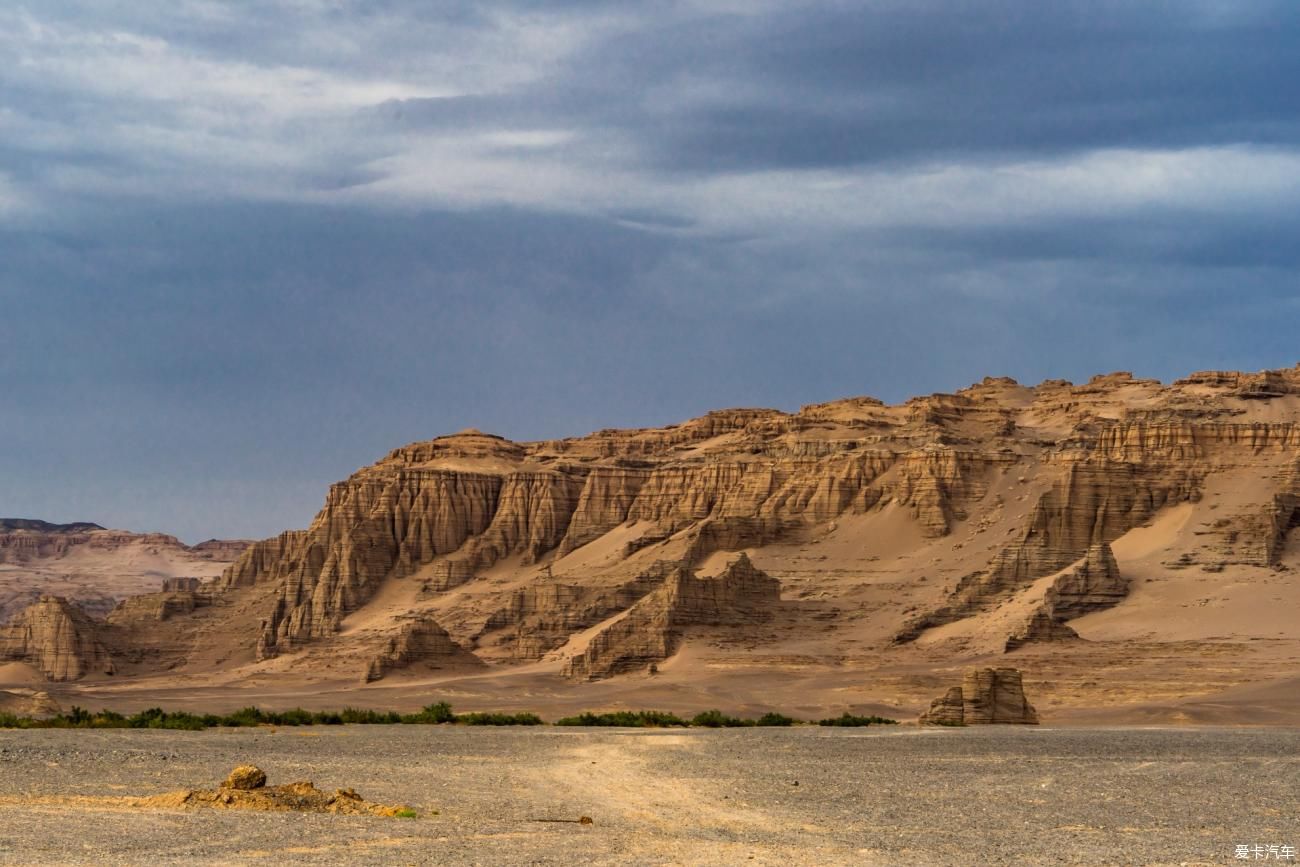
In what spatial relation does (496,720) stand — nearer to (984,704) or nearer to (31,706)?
(31,706)

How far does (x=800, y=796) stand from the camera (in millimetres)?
27234

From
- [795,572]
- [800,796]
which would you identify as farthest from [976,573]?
[800,796]

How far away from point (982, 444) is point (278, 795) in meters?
101

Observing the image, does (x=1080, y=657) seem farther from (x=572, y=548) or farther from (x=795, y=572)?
(x=572, y=548)

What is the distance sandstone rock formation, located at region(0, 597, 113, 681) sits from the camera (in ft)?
351

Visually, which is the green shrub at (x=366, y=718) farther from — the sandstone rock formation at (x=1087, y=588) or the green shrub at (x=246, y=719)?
the sandstone rock formation at (x=1087, y=588)

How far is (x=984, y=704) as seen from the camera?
5134 centimetres

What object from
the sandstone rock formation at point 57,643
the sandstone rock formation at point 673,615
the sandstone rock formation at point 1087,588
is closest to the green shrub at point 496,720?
the sandstone rock formation at point 673,615

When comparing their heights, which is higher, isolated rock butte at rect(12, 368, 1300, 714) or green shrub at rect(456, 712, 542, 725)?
isolated rock butte at rect(12, 368, 1300, 714)

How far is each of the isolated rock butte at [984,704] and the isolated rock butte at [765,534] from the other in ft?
79.5

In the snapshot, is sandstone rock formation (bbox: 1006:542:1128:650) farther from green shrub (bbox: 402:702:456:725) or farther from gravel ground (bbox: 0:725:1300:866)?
gravel ground (bbox: 0:725:1300:866)

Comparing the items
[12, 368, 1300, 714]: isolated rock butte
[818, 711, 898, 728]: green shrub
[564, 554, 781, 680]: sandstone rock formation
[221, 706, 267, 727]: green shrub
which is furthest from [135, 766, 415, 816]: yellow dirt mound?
[564, 554, 781, 680]: sandstone rock formation

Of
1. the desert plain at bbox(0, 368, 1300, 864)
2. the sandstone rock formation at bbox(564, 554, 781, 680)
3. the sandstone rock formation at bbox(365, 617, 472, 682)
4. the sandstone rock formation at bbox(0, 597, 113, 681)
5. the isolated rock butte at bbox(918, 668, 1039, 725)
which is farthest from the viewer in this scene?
the sandstone rock formation at bbox(0, 597, 113, 681)

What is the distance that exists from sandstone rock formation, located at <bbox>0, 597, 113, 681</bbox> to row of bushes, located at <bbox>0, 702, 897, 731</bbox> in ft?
193
